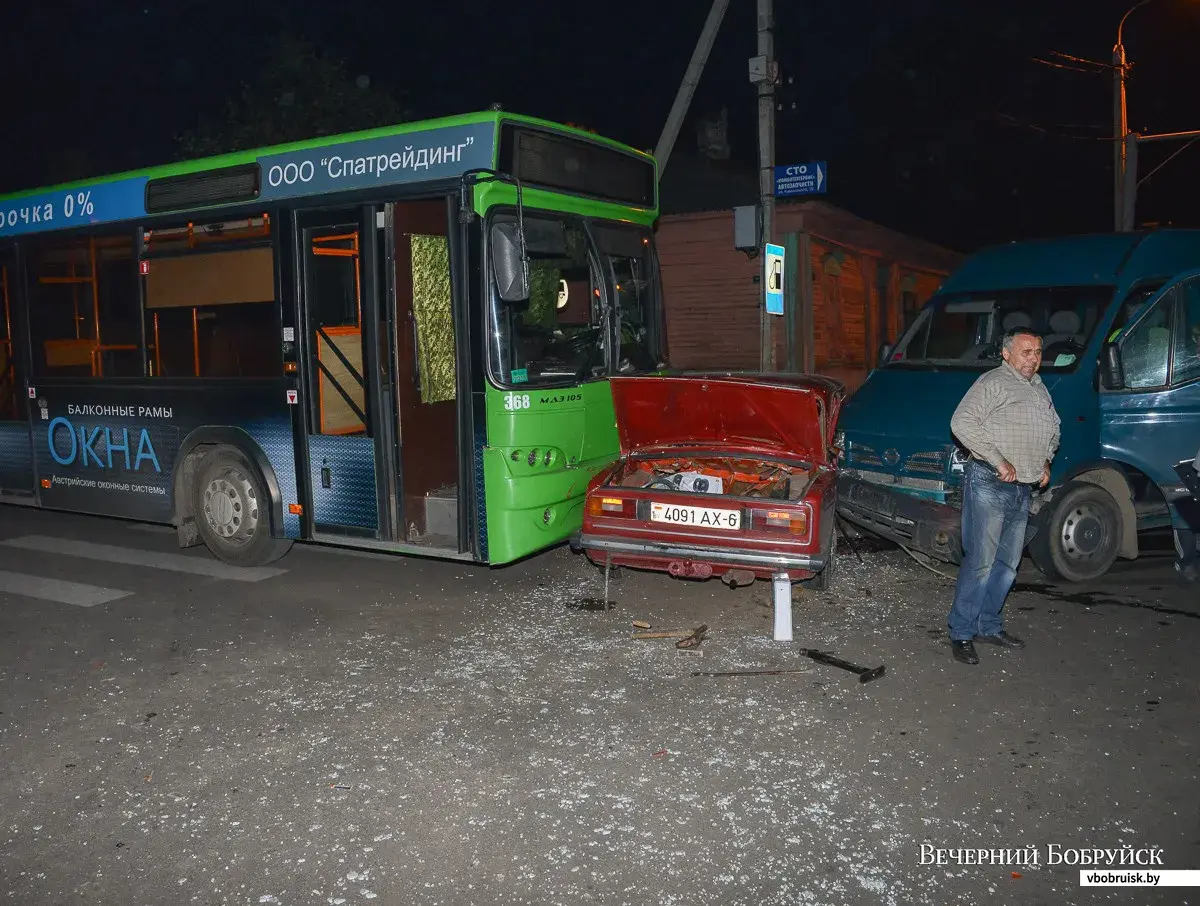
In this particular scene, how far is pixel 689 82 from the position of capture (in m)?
15.9

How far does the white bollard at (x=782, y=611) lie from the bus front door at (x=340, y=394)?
9.81 feet

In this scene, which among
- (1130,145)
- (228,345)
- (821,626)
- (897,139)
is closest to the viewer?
(821,626)

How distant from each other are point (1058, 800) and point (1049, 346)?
4852 millimetres

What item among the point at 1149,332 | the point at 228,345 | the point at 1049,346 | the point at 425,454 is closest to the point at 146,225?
the point at 228,345

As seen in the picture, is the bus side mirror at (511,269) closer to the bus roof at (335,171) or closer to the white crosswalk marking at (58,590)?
the bus roof at (335,171)

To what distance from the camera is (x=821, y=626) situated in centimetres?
698

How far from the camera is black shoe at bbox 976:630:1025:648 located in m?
6.41

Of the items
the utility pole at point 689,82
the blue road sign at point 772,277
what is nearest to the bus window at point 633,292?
the blue road sign at point 772,277

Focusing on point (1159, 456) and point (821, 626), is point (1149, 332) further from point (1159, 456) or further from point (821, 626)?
point (821, 626)

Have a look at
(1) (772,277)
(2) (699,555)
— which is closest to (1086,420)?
(2) (699,555)

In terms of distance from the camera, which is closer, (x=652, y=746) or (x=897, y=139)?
(x=652, y=746)

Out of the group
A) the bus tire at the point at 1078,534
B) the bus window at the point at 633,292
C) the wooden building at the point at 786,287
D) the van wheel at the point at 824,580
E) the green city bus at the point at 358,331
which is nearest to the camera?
the green city bus at the point at 358,331

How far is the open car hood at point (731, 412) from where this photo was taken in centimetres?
728

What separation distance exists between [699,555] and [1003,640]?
195cm
